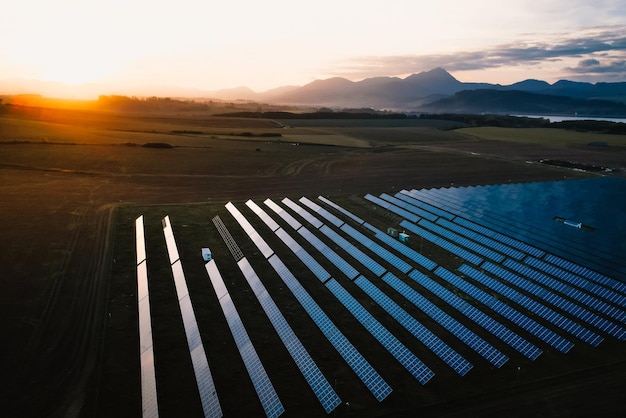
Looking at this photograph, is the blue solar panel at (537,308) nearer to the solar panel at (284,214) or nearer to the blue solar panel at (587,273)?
the blue solar panel at (587,273)

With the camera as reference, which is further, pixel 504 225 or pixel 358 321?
pixel 504 225

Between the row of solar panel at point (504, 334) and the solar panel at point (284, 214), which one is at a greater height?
the solar panel at point (284, 214)

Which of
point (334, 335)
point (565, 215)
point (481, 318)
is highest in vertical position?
point (565, 215)

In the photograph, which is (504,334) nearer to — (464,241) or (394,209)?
(464,241)

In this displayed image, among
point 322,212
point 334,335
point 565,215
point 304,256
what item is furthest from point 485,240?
point 334,335

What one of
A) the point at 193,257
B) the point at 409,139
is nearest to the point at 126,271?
the point at 193,257

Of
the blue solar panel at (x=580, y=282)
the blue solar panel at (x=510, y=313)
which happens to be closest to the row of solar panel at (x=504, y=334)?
the blue solar panel at (x=510, y=313)

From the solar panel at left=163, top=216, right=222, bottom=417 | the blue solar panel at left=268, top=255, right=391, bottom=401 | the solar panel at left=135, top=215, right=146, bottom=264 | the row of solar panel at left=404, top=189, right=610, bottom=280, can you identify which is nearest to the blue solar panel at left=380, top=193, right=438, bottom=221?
the row of solar panel at left=404, top=189, right=610, bottom=280
